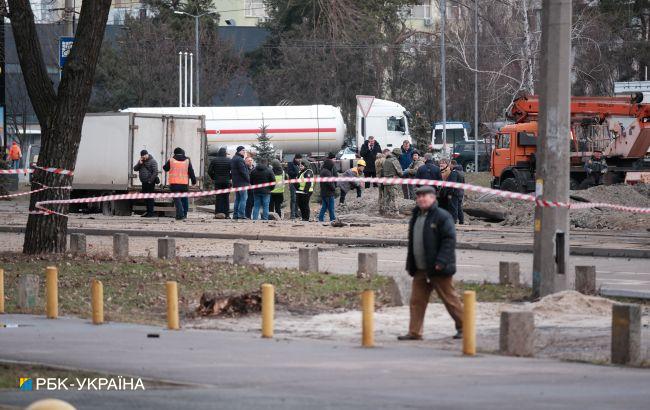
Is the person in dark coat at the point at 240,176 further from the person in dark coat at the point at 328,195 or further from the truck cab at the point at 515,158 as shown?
the truck cab at the point at 515,158

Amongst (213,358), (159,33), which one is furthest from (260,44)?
(213,358)

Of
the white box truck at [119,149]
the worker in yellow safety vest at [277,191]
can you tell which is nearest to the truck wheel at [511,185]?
the worker in yellow safety vest at [277,191]

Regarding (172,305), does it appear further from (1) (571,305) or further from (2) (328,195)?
(2) (328,195)

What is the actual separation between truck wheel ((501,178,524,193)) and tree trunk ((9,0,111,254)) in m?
22.9

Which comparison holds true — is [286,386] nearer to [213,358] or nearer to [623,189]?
[213,358]

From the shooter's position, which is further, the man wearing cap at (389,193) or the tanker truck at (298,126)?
the tanker truck at (298,126)

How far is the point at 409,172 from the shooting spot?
3428cm

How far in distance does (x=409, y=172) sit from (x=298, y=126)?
1075 inches

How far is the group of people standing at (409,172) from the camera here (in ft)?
92.1

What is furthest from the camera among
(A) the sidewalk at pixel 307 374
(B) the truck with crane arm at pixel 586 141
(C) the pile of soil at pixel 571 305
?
(B) the truck with crane arm at pixel 586 141

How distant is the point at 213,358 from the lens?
11680mm

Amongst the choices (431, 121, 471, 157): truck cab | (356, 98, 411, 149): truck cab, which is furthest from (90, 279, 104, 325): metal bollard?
(431, 121, 471, 157): truck cab

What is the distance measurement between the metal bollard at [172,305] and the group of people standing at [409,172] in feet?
42.6

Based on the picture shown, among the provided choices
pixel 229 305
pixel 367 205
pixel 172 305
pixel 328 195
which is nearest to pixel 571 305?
pixel 229 305
